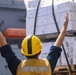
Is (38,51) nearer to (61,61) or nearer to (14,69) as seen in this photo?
(14,69)

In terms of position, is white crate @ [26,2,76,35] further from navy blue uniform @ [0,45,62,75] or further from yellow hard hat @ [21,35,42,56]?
yellow hard hat @ [21,35,42,56]

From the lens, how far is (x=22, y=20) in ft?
45.3

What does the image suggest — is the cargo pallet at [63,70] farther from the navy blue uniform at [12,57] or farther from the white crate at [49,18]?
the navy blue uniform at [12,57]

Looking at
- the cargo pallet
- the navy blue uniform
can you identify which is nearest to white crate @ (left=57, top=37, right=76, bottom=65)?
the cargo pallet

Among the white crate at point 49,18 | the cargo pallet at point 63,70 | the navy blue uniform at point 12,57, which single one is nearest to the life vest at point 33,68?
the navy blue uniform at point 12,57

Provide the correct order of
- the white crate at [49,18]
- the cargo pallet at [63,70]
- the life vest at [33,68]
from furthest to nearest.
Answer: the white crate at [49,18] < the cargo pallet at [63,70] < the life vest at [33,68]

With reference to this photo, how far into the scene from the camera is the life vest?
104 inches

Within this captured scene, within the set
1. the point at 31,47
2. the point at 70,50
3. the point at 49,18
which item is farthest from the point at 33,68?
the point at 49,18

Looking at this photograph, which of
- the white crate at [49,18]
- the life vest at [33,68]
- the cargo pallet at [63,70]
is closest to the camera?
the life vest at [33,68]

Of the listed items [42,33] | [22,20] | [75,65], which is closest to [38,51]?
[75,65]

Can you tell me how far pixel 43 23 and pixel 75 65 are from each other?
829 millimetres

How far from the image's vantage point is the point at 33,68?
266cm

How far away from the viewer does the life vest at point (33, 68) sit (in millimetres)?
2650

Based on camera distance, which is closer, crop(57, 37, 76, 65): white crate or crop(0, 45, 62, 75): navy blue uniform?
crop(0, 45, 62, 75): navy blue uniform
